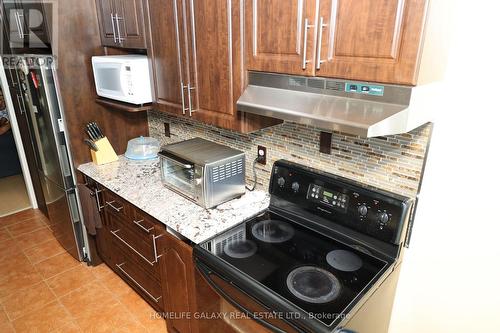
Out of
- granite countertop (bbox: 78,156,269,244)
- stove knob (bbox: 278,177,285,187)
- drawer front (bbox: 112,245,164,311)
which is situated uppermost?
stove knob (bbox: 278,177,285,187)

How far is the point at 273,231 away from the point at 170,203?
57cm

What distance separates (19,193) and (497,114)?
14.6 feet

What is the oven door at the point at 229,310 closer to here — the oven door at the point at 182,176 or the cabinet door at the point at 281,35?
the oven door at the point at 182,176

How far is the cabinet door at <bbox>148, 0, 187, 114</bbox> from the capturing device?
1594mm

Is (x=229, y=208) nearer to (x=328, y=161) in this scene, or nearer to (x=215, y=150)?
(x=215, y=150)

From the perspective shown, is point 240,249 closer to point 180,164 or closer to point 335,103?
point 180,164

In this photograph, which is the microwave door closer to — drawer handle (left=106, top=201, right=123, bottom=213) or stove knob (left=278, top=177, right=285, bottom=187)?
drawer handle (left=106, top=201, right=123, bottom=213)

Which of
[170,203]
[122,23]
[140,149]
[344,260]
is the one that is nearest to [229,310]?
[344,260]

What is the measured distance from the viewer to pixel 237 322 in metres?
1.39

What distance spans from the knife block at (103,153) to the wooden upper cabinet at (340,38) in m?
1.42

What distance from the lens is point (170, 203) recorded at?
175cm

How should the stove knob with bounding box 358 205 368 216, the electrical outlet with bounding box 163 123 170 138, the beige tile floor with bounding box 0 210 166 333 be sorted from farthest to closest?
the electrical outlet with bounding box 163 123 170 138, the beige tile floor with bounding box 0 210 166 333, the stove knob with bounding box 358 205 368 216

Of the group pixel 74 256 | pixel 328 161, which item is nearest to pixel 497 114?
pixel 328 161

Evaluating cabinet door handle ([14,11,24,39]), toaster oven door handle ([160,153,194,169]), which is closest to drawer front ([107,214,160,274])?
toaster oven door handle ([160,153,194,169])
